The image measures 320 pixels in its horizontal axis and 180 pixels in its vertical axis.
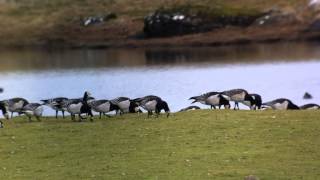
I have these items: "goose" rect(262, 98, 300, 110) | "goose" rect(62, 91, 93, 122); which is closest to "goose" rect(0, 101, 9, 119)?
"goose" rect(62, 91, 93, 122)

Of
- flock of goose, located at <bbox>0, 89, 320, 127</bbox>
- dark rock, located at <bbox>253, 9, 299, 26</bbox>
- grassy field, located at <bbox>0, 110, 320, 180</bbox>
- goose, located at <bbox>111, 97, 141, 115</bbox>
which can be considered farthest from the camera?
dark rock, located at <bbox>253, 9, 299, 26</bbox>

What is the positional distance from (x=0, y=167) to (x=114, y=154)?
9.12 ft

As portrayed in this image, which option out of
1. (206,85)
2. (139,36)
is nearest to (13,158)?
(206,85)

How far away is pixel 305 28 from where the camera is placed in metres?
103

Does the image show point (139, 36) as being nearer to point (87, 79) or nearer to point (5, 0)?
point (5, 0)

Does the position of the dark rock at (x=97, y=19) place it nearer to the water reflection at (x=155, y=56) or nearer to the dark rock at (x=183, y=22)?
the dark rock at (x=183, y=22)

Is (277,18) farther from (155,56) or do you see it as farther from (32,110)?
(32,110)

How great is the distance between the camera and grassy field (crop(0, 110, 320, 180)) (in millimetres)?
16203

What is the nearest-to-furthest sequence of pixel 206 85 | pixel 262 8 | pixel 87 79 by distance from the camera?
pixel 206 85, pixel 87 79, pixel 262 8

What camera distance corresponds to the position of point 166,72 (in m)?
66.3

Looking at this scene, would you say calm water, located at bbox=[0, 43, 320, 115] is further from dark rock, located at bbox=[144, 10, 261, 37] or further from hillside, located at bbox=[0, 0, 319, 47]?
dark rock, located at bbox=[144, 10, 261, 37]

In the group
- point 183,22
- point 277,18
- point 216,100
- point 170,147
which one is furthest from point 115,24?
point 170,147

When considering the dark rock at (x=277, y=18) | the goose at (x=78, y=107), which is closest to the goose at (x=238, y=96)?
the goose at (x=78, y=107)

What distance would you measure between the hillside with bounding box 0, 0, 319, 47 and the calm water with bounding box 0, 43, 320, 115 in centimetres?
638
